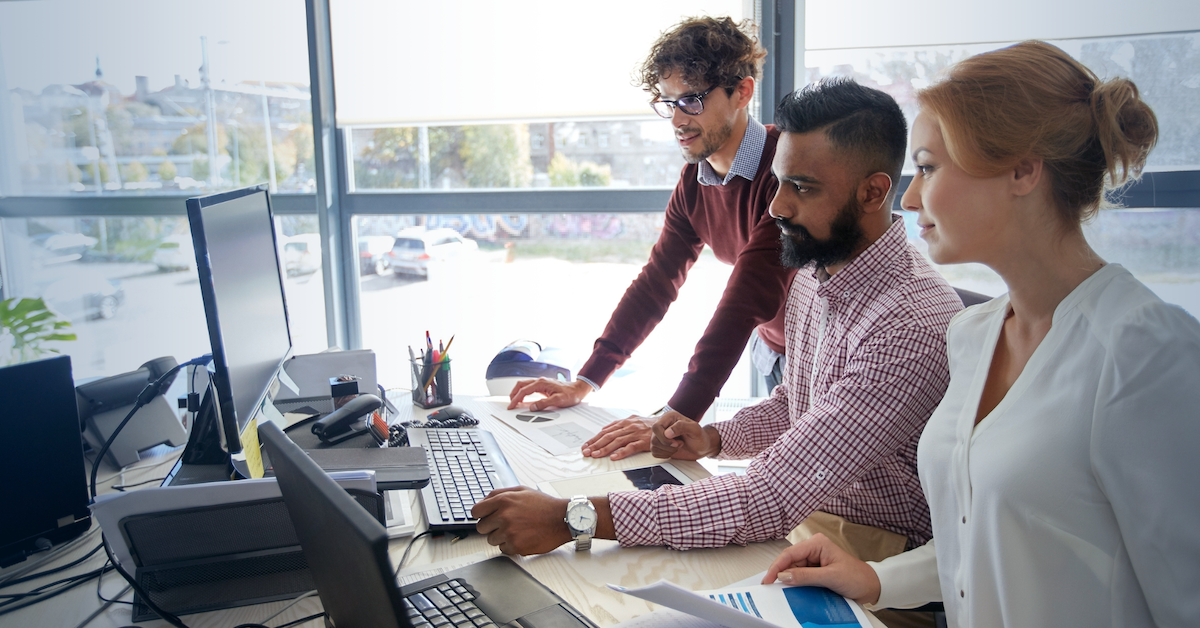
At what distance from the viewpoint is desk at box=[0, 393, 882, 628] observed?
0.95 meters

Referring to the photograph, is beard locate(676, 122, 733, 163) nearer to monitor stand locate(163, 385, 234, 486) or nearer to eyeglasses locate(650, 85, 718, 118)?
eyeglasses locate(650, 85, 718, 118)

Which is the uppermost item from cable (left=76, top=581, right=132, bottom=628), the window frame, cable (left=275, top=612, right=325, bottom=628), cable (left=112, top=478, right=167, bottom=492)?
the window frame

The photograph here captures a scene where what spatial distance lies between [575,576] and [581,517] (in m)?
0.09

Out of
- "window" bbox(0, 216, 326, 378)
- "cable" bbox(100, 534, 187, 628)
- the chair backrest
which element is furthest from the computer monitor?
"window" bbox(0, 216, 326, 378)

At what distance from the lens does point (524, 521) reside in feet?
3.53

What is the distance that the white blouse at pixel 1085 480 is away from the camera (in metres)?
0.81

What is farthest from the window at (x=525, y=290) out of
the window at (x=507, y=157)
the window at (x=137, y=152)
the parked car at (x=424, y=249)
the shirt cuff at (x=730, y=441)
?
the shirt cuff at (x=730, y=441)

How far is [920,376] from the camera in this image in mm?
1203

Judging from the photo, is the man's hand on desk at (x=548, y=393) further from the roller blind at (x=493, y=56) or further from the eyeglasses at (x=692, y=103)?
the roller blind at (x=493, y=56)

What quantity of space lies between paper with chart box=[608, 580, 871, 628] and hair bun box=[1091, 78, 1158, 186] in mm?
660

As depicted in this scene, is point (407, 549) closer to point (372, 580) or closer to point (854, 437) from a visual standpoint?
point (372, 580)

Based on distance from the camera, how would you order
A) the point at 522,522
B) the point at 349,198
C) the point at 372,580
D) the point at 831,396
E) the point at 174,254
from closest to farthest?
the point at 372,580 → the point at 522,522 → the point at 831,396 → the point at 349,198 → the point at 174,254

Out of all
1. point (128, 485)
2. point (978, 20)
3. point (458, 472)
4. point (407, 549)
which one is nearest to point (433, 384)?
point (458, 472)

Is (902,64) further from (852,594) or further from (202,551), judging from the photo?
(202,551)
